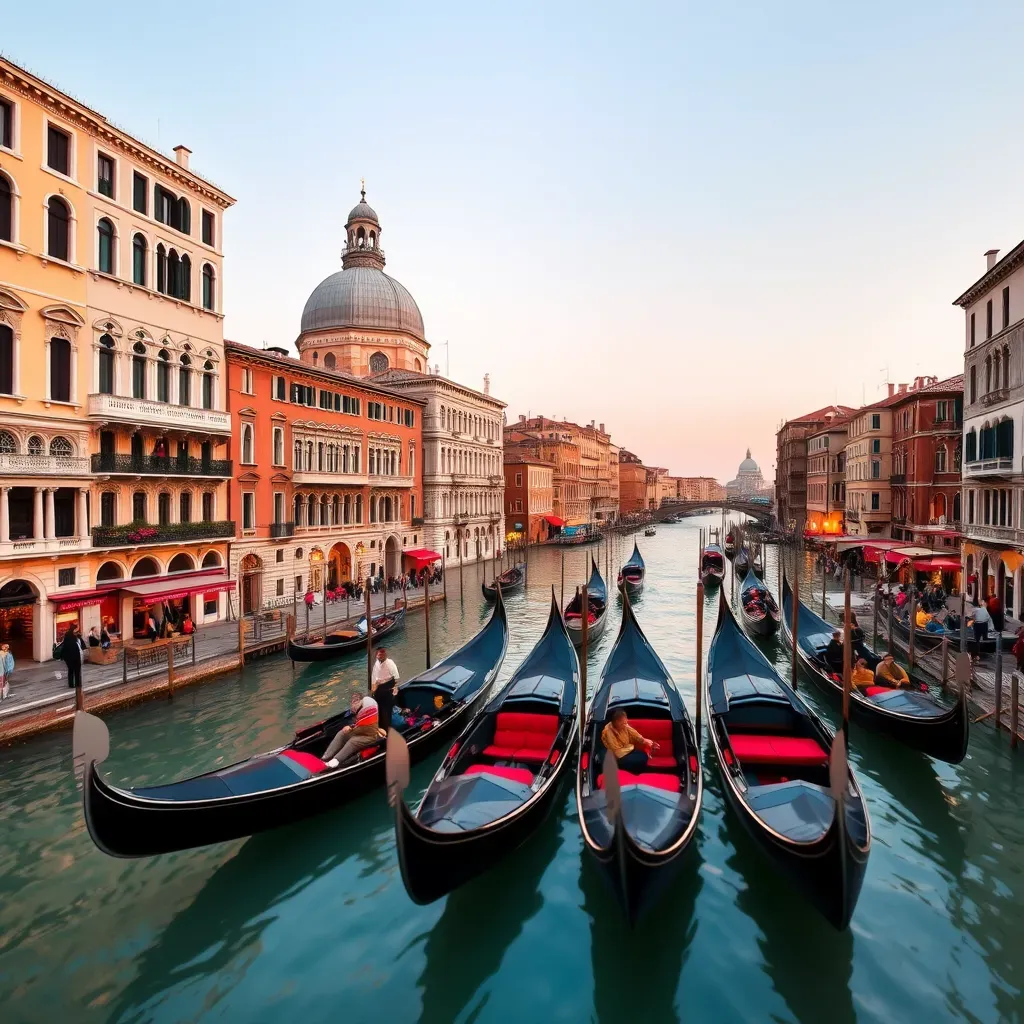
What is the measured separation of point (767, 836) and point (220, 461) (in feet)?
50.4

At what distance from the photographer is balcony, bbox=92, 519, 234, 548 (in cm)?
1377

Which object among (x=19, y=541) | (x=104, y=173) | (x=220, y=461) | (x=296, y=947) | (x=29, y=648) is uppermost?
(x=104, y=173)

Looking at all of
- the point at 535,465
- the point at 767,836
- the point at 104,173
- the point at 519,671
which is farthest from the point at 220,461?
the point at 535,465

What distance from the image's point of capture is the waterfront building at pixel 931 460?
82.2 feet

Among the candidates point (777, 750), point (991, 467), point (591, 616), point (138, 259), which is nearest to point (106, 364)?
point (138, 259)

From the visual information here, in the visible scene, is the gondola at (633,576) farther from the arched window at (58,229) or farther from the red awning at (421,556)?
the arched window at (58,229)

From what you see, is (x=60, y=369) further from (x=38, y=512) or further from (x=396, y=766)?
(x=396, y=766)

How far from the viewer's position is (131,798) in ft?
18.5

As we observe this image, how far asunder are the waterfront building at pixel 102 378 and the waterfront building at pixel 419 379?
48.4ft

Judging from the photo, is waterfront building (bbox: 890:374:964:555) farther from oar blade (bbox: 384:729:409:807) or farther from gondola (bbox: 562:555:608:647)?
oar blade (bbox: 384:729:409:807)

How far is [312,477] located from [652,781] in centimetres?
1680

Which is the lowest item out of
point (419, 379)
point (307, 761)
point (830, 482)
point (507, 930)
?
point (507, 930)

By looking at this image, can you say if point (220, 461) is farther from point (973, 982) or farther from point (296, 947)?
point (973, 982)

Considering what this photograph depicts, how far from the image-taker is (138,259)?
1471 cm
